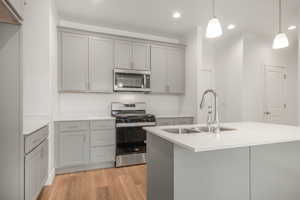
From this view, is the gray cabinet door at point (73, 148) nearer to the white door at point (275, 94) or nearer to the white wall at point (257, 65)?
the white wall at point (257, 65)

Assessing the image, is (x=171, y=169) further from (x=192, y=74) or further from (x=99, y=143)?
(x=192, y=74)

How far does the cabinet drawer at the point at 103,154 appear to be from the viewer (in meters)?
3.05

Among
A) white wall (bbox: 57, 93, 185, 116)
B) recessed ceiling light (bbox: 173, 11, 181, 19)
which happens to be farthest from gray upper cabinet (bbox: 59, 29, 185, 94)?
recessed ceiling light (bbox: 173, 11, 181, 19)

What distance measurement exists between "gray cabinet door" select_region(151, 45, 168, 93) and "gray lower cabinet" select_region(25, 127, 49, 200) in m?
2.28

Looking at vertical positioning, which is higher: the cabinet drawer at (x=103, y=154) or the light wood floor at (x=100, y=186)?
the cabinet drawer at (x=103, y=154)

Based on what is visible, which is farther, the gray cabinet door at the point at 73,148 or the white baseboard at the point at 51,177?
the gray cabinet door at the point at 73,148

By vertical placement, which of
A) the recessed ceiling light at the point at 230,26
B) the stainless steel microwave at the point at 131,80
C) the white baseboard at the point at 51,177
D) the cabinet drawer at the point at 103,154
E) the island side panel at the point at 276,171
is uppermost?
the recessed ceiling light at the point at 230,26

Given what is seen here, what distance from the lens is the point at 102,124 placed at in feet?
10.3

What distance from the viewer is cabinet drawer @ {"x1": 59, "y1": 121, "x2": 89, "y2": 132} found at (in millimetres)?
2873

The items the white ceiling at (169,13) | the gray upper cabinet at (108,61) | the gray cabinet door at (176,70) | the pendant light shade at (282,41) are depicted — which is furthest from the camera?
the gray cabinet door at (176,70)

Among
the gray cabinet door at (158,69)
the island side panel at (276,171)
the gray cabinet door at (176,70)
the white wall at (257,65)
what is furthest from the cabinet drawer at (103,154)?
the white wall at (257,65)

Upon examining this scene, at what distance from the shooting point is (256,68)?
4.11 metres

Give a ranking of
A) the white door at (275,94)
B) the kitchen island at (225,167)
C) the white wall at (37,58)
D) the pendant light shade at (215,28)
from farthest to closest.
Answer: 1. the white door at (275,94)
2. the white wall at (37,58)
3. the pendant light shade at (215,28)
4. the kitchen island at (225,167)

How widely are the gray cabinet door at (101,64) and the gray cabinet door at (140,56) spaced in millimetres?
462
